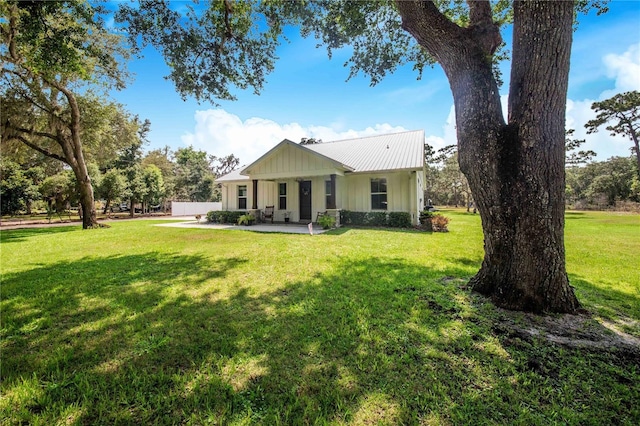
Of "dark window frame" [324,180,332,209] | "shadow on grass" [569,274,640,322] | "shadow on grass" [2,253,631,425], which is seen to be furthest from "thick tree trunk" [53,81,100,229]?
"shadow on grass" [569,274,640,322]

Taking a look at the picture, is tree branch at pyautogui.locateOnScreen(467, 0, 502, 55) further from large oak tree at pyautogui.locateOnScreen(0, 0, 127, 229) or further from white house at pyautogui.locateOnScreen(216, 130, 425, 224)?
large oak tree at pyautogui.locateOnScreen(0, 0, 127, 229)

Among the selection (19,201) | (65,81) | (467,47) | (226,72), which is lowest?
(19,201)

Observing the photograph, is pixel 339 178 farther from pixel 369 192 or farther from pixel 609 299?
pixel 609 299

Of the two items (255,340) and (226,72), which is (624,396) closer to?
(255,340)

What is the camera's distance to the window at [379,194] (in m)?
13.0

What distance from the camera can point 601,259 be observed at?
5980mm

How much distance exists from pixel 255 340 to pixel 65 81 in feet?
52.0

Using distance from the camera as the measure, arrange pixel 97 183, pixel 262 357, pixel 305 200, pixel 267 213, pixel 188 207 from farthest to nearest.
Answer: pixel 188 207 < pixel 97 183 < pixel 267 213 < pixel 305 200 < pixel 262 357

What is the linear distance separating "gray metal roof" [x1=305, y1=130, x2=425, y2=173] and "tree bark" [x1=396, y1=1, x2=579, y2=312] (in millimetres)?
8074

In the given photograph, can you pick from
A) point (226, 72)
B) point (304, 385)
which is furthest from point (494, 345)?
point (226, 72)

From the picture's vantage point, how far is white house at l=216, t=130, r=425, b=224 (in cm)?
1221

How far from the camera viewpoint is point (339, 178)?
43.6ft

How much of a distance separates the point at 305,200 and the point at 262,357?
12395 mm

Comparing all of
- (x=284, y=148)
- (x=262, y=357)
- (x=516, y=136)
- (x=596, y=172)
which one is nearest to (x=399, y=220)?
(x=284, y=148)
